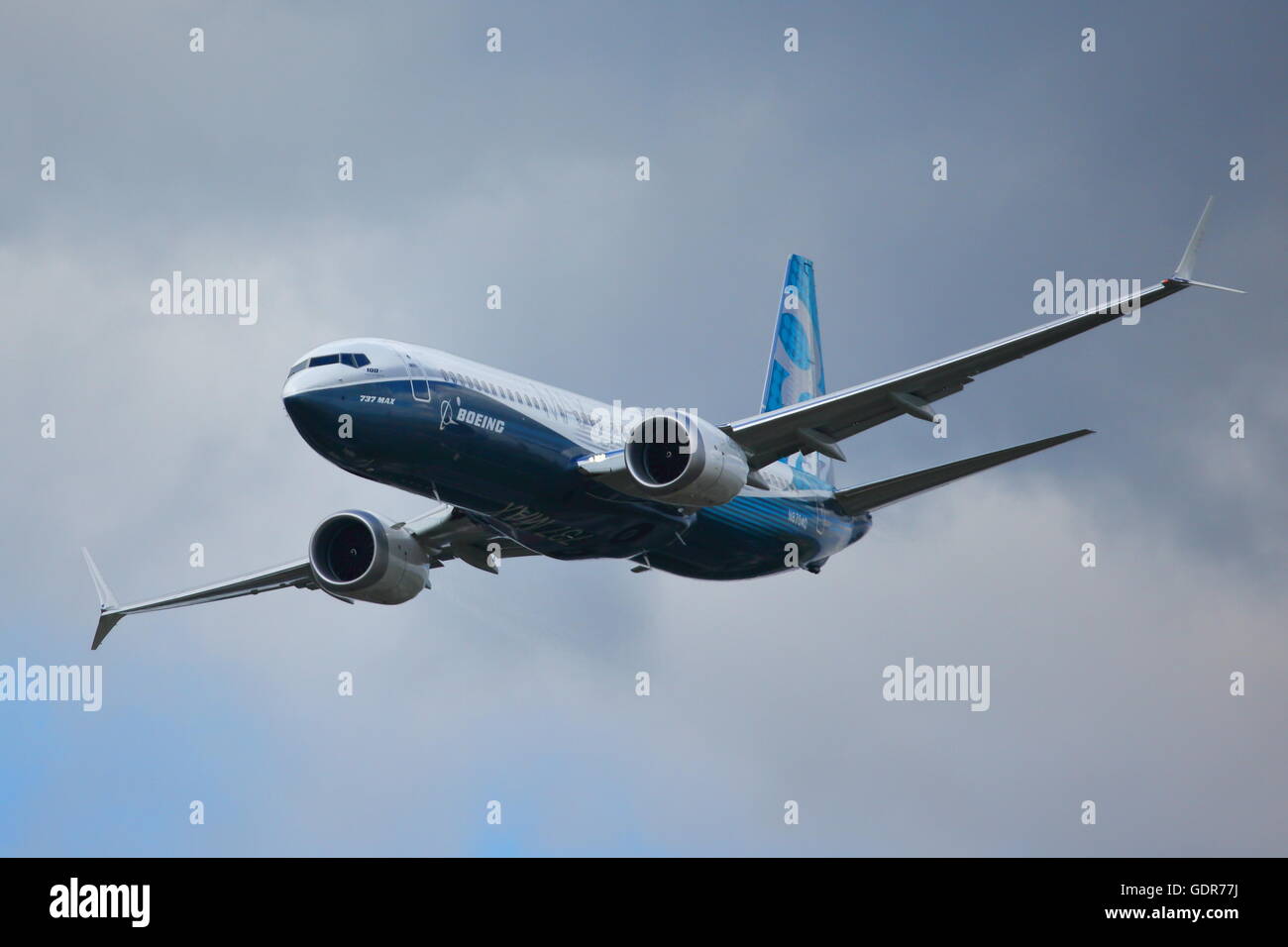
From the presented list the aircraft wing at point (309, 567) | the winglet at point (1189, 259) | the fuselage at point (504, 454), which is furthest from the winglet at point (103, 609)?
the winglet at point (1189, 259)

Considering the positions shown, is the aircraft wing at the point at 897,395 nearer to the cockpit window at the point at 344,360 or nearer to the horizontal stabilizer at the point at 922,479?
the horizontal stabilizer at the point at 922,479

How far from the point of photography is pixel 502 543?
51.4m

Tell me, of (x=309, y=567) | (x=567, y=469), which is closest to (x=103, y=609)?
(x=309, y=567)

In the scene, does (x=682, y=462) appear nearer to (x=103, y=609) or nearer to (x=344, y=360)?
(x=344, y=360)

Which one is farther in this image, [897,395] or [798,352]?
[798,352]

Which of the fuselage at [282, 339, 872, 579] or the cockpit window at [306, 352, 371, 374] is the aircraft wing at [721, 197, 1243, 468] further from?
the cockpit window at [306, 352, 371, 374]

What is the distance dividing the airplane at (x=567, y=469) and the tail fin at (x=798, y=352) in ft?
30.3

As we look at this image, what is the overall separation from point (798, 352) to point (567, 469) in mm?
22888

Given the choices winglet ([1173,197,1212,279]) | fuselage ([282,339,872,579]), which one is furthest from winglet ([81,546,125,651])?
winglet ([1173,197,1212,279])

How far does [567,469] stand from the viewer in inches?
1731

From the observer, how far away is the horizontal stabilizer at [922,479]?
45750 millimetres

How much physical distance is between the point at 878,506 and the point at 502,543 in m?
11.7

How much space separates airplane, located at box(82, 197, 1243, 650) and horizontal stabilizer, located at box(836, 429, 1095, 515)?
66 mm
